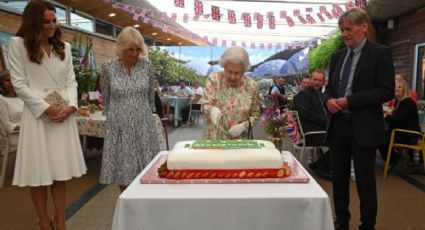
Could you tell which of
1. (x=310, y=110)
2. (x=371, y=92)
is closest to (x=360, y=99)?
(x=371, y=92)

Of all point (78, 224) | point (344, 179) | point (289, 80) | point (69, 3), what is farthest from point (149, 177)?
point (289, 80)

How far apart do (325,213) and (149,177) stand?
0.60 metres

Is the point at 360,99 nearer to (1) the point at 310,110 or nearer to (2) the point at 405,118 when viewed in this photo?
(1) the point at 310,110

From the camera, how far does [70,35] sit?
385 inches

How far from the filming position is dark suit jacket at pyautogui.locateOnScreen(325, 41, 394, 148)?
191cm

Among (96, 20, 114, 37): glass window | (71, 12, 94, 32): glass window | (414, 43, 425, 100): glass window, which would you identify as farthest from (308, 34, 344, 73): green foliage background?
(71, 12, 94, 32): glass window

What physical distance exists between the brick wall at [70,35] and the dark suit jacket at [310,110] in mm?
5296

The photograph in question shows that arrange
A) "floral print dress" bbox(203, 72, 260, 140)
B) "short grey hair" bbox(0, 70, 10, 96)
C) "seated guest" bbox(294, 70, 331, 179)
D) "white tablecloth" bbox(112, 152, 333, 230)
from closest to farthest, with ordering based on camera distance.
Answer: "white tablecloth" bbox(112, 152, 333, 230), "floral print dress" bbox(203, 72, 260, 140), "short grey hair" bbox(0, 70, 10, 96), "seated guest" bbox(294, 70, 331, 179)

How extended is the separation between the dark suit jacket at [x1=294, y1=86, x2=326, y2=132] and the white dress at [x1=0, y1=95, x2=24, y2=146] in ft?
9.67

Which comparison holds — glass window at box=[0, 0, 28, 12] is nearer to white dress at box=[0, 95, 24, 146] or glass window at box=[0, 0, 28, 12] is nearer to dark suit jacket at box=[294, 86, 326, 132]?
white dress at box=[0, 95, 24, 146]

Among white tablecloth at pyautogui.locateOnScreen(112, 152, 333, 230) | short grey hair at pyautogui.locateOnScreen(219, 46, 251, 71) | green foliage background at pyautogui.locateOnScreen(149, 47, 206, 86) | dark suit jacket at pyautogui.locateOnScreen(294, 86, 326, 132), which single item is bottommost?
white tablecloth at pyautogui.locateOnScreen(112, 152, 333, 230)

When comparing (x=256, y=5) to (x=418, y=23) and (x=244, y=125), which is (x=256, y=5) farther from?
(x=244, y=125)

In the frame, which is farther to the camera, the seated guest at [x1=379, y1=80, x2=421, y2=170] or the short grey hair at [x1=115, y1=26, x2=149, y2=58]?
the seated guest at [x1=379, y1=80, x2=421, y2=170]

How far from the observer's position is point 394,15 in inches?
372
